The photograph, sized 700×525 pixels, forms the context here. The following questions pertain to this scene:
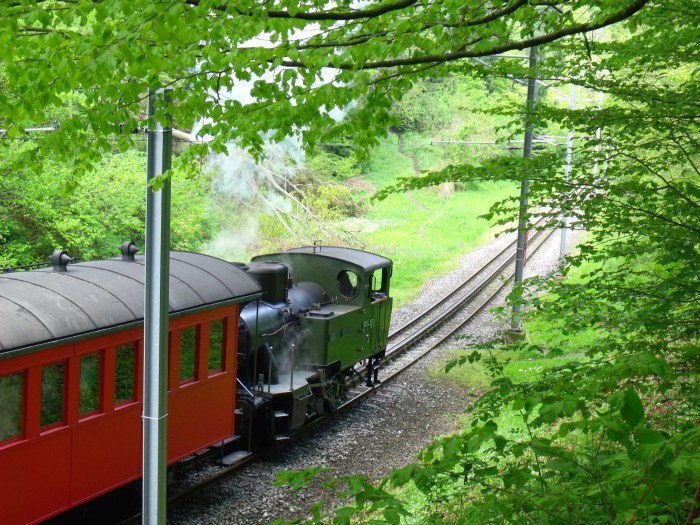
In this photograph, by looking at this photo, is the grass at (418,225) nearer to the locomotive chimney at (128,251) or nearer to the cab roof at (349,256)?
Answer: the cab roof at (349,256)

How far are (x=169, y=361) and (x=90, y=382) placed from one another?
1.23 metres

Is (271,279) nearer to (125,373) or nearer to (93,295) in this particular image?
(125,373)

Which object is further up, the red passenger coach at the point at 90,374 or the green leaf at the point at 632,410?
the green leaf at the point at 632,410

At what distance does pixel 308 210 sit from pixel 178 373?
15.6 meters

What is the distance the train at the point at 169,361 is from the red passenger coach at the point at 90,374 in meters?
0.01

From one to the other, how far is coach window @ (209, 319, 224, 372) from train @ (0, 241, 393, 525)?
0.6 inches

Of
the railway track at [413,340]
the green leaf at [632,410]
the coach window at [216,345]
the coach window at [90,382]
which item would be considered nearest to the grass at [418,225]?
the railway track at [413,340]

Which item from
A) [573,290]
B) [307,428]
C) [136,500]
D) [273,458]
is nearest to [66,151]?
[573,290]

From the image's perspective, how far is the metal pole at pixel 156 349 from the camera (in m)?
5.35

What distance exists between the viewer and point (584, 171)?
23.4ft

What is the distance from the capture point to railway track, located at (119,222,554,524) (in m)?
9.77

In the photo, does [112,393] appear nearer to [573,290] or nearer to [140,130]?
[140,130]

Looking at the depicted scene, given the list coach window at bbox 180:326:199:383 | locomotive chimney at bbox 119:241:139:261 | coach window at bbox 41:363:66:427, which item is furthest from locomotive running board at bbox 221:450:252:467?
coach window at bbox 41:363:66:427

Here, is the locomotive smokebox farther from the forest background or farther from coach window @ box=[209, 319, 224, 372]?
the forest background
